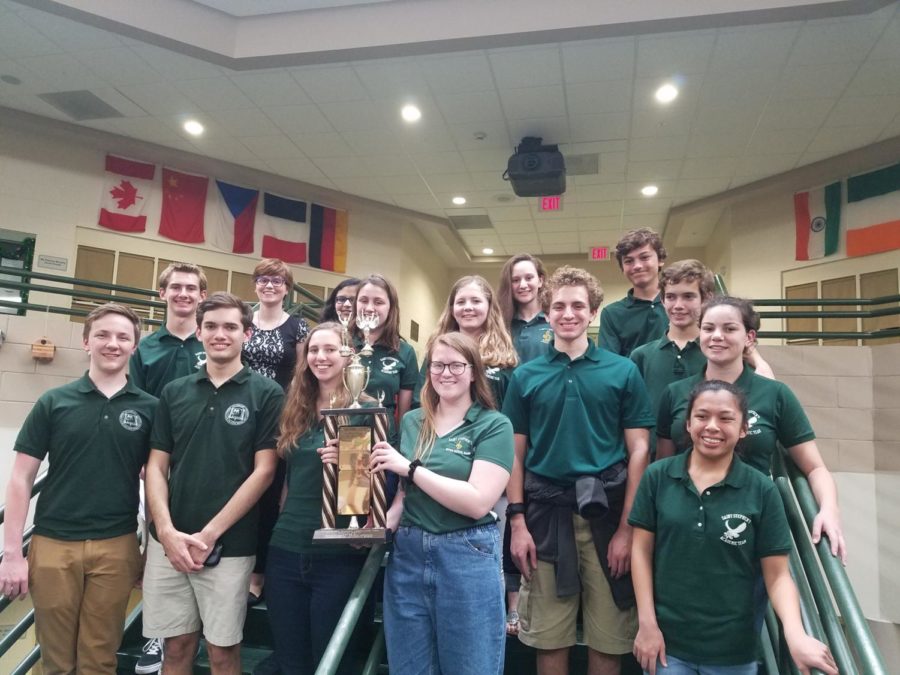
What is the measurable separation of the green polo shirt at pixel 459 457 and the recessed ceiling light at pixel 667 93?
21.0ft

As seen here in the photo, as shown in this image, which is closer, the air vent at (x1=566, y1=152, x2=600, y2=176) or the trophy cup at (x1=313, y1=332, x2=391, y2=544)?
the trophy cup at (x1=313, y1=332, x2=391, y2=544)

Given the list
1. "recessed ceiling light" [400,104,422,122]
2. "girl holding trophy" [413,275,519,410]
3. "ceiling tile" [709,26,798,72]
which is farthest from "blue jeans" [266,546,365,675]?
"recessed ceiling light" [400,104,422,122]

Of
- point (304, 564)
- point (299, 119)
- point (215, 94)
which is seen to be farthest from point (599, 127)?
point (304, 564)

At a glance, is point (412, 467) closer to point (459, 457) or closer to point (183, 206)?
point (459, 457)

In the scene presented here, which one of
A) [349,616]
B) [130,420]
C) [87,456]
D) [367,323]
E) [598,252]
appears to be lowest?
[349,616]

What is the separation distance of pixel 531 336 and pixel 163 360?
6.06ft

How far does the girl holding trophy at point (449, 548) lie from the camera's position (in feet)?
6.37

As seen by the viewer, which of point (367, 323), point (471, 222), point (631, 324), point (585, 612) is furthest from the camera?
point (471, 222)

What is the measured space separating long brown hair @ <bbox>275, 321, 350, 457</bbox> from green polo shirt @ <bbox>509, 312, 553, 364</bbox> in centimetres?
100

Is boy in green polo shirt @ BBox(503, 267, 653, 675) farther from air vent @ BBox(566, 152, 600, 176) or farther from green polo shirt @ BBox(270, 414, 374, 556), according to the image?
air vent @ BBox(566, 152, 600, 176)

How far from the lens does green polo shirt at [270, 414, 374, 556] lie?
223cm

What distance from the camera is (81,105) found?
8250 millimetres

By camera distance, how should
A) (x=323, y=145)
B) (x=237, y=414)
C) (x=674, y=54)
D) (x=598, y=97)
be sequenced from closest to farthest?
(x=237, y=414), (x=674, y=54), (x=598, y=97), (x=323, y=145)

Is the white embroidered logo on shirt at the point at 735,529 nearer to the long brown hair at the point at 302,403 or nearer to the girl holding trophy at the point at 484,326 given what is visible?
the girl holding trophy at the point at 484,326
